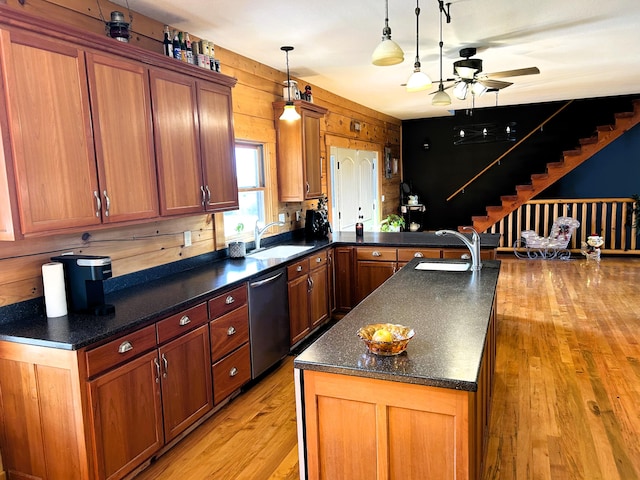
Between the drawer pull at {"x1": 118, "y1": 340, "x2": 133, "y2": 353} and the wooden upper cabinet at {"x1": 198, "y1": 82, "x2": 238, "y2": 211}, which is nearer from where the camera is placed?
the drawer pull at {"x1": 118, "y1": 340, "x2": 133, "y2": 353}

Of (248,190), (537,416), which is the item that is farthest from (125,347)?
(537,416)

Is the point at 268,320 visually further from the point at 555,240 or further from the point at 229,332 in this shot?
the point at 555,240

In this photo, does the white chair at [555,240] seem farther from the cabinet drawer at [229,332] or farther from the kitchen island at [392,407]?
the kitchen island at [392,407]

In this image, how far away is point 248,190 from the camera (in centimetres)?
437

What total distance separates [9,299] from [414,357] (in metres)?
1.98

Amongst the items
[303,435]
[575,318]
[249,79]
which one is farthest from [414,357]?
[575,318]

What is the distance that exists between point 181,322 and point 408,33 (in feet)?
9.17

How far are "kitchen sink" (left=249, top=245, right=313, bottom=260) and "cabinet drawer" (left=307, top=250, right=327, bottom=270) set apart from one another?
0.10 meters

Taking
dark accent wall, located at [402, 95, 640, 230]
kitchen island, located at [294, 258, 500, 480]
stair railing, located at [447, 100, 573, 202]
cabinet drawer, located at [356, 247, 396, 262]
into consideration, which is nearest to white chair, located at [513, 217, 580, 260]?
dark accent wall, located at [402, 95, 640, 230]

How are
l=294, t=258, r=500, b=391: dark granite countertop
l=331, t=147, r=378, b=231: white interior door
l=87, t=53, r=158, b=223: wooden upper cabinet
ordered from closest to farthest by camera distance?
l=294, t=258, r=500, b=391: dark granite countertop < l=87, t=53, r=158, b=223: wooden upper cabinet < l=331, t=147, r=378, b=231: white interior door

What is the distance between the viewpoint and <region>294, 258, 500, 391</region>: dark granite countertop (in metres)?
1.68

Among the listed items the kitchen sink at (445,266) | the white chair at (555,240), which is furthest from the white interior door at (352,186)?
the kitchen sink at (445,266)

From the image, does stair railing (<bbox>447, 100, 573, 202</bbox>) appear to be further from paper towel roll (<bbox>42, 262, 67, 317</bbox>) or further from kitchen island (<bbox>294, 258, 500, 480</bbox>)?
paper towel roll (<bbox>42, 262, 67, 317</bbox>)

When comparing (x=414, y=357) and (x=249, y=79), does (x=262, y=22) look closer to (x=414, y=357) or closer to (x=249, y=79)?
(x=249, y=79)
